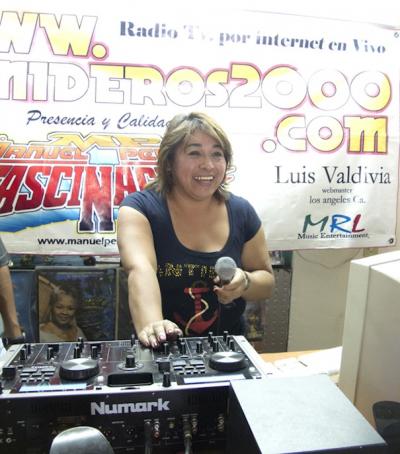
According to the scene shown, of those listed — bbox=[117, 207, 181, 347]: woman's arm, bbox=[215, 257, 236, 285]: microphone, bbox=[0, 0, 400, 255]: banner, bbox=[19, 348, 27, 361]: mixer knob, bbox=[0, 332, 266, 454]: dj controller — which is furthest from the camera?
bbox=[0, 0, 400, 255]: banner

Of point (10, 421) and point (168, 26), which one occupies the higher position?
point (168, 26)

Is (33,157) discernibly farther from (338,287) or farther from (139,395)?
(338,287)

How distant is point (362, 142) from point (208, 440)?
188 centimetres

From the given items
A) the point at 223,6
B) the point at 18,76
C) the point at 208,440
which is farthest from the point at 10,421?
the point at 223,6

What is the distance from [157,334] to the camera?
955 mm

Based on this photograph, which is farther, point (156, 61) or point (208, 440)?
point (156, 61)

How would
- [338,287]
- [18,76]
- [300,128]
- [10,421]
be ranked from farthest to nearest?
[338,287] < [300,128] < [18,76] < [10,421]

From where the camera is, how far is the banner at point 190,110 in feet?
6.49

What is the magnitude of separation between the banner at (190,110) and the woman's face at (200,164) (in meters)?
0.60

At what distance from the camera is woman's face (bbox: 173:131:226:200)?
4.94ft

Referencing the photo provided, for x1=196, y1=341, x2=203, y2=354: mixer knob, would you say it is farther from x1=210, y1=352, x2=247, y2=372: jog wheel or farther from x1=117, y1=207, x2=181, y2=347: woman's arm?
x1=117, y1=207, x2=181, y2=347: woman's arm

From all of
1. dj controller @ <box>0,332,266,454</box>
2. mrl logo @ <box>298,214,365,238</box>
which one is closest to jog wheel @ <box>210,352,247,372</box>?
dj controller @ <box>0,332,266,454</box>

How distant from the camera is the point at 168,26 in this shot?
6.65 feet

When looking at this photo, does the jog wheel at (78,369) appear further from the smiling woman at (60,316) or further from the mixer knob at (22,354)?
the smiling woman at (60,316)
